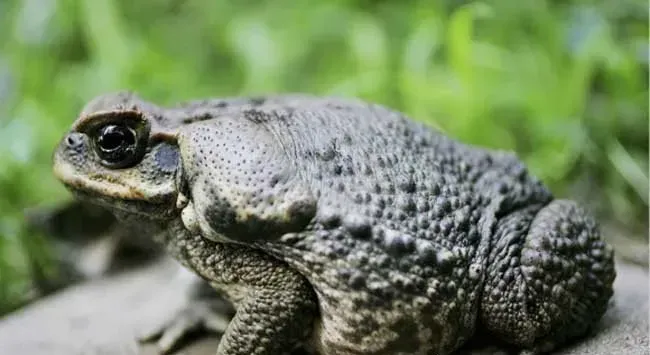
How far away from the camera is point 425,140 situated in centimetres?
211

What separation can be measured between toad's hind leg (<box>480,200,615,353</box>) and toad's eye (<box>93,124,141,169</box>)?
0.95 metres

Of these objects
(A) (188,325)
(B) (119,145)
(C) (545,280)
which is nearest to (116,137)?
(B) (119,145)

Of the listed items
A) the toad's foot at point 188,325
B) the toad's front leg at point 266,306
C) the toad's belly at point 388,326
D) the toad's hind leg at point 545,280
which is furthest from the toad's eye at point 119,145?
the toad's hind leg at point 545,280

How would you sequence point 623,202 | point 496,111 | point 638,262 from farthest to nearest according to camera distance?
point 496,111
point 623,202
point 638,262

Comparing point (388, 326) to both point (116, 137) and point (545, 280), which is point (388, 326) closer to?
point (545, 280)

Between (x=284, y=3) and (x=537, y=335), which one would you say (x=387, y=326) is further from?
(x=284, y=3)

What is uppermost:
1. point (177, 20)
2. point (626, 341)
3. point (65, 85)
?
point (177, 20)

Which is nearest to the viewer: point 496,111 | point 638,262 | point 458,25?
point 638,262

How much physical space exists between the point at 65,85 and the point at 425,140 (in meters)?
2.28

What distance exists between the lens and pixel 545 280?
191 centimetres

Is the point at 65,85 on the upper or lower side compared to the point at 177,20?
lower

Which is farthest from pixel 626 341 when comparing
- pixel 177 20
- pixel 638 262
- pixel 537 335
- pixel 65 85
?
pixel 177 20

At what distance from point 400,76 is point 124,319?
5.20ft

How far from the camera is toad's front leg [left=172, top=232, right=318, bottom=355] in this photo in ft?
6.11
